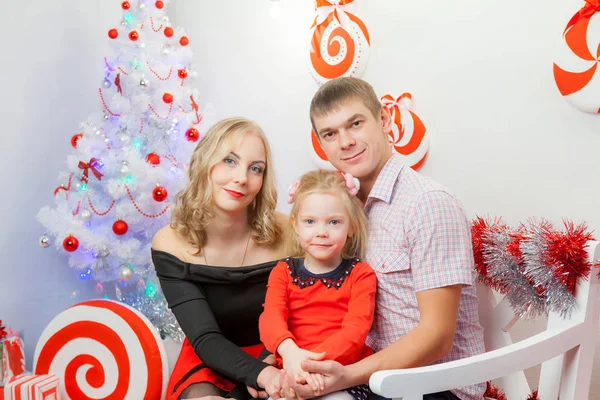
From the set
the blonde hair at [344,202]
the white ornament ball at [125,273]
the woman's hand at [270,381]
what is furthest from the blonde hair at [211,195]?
the white ornament ball at [125,273]

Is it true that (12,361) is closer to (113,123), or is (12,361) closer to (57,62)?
(113,123)

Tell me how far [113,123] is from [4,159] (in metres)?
0.68

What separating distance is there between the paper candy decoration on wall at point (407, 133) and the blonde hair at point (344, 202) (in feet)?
3.41

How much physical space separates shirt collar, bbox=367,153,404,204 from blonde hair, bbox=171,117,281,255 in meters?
0.43

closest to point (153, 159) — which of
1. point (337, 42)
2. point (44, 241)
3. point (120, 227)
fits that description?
point (120, 227)

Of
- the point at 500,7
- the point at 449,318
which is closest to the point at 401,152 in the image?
the point at 500,7

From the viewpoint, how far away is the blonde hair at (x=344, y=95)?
176cm

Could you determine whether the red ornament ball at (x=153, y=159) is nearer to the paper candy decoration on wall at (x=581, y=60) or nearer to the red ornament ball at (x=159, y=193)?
the red ornament ball at (x=159, y=193)

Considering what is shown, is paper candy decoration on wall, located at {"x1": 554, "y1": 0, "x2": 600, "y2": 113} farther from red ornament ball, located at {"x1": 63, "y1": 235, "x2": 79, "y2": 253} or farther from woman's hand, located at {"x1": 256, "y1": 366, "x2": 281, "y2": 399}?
red ornament ball, located at {"x1": 63, "y1": 235, "x2": 79, "y2": 253}

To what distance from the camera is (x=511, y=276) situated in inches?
67.4

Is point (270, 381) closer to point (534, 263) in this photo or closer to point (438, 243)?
point (438, 243)

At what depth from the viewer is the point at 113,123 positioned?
3092 millimetres

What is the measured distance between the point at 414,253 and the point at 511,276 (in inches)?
14.5

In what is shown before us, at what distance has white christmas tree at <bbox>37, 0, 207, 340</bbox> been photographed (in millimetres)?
2959
